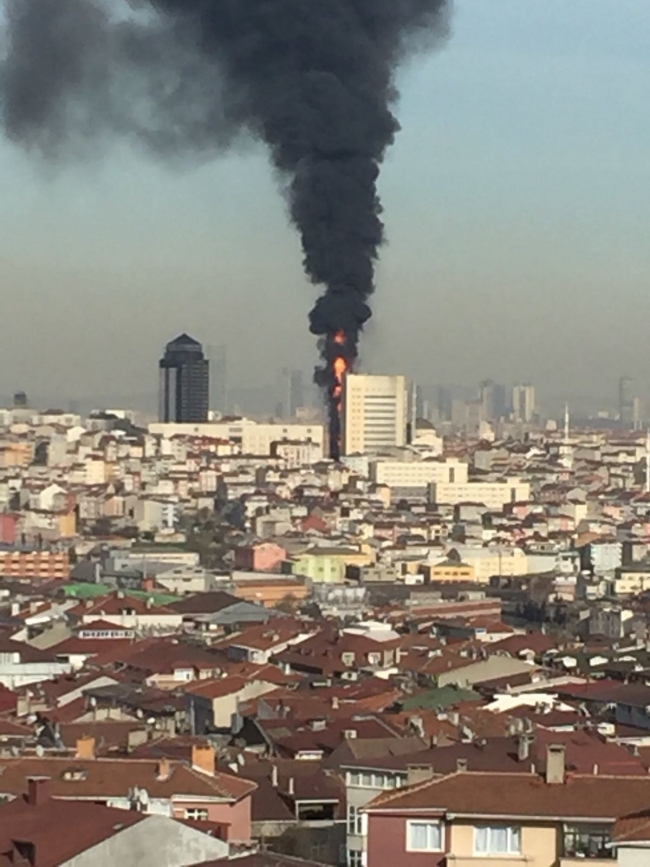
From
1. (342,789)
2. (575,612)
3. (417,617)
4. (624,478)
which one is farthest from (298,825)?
(624,478)

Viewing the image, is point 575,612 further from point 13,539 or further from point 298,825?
point 298,825

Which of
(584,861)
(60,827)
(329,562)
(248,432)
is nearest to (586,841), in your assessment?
(584,861)

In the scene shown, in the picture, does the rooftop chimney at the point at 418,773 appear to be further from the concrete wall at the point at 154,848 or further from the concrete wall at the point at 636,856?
the concrete wall at the point at 636,856

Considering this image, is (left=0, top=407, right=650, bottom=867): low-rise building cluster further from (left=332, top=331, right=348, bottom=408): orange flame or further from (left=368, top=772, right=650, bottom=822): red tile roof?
(left=332, top=331, right=348, bottom=408): orange flame

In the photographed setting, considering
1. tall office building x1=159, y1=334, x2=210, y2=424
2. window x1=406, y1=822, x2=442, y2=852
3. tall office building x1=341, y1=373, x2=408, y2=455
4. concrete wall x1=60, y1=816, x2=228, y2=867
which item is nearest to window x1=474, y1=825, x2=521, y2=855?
window x1=406, y1=822, x2=442, y2=852

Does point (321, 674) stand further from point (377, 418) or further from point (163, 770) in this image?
point (377, 418)
